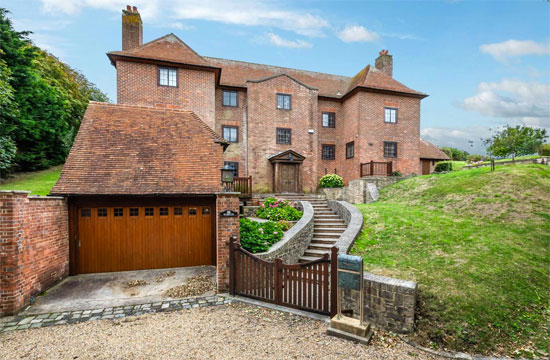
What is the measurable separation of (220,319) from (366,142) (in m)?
17.3

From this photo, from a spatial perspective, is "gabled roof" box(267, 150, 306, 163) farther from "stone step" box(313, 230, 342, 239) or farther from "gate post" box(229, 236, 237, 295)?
"gate post" box(229, 236, 237, 295)

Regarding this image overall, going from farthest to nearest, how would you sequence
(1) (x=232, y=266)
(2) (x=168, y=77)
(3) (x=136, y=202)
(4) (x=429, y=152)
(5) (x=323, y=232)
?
(4) (x=429, y=152) → (2) (x=168, y=77) → (5) (x=323, y=232) → (3) (x=136, y=202) → (1) (x=232, y=266)

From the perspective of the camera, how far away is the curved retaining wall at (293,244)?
7.58 metres

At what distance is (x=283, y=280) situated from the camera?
568 centimetres

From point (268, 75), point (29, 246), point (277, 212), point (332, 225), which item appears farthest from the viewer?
point (268, 75)

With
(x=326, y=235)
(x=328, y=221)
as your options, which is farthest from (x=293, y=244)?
(x=328, y=221)

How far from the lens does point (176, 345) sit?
4355 millimetres

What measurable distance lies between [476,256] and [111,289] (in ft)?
33.6

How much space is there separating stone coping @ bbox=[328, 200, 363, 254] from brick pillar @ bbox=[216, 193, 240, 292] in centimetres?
351

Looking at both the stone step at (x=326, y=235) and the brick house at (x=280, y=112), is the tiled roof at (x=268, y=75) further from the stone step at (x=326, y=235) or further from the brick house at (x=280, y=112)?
the stone step at (x=326, y=235)

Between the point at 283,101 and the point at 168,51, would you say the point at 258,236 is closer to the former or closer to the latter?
the point at 283,101

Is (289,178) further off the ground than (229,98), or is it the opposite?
(229,98)

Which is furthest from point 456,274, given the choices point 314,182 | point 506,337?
point 314,182

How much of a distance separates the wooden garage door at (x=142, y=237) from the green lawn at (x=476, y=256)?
5.66 metres
